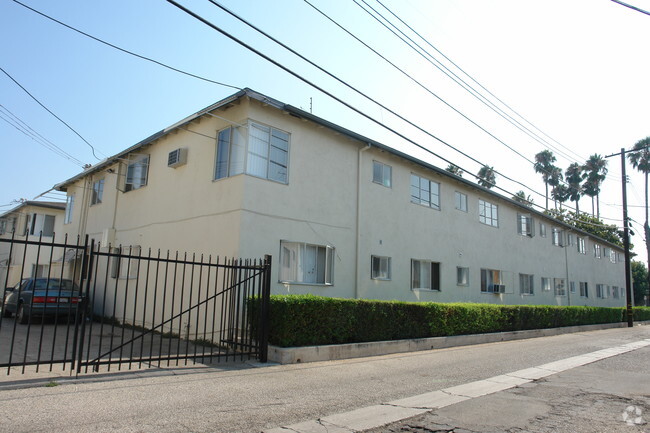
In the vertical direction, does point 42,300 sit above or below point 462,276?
below

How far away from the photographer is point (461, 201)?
2059 cm

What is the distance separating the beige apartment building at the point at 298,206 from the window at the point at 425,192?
43 millimetres

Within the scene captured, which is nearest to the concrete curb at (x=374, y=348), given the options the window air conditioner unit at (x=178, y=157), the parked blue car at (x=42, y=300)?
the parked blue car at (x=42, y=300)

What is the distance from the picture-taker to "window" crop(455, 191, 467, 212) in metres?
20.3

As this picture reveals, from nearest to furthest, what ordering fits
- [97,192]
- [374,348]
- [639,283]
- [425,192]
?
[374,348] < [425,192] < [97,192] < [639,283]

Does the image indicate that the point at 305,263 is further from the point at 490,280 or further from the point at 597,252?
the point at 597,252

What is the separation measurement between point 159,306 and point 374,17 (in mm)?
9676

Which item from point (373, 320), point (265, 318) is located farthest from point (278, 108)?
point (373, 320)

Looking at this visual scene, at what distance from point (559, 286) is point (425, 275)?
15.9 meters

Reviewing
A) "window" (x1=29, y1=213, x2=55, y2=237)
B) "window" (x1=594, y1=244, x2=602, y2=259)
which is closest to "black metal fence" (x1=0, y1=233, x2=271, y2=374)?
"window" (x1=29, y1=213, x2=55, y2=237)

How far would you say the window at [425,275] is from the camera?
1725cm

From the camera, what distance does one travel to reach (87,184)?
20.4m

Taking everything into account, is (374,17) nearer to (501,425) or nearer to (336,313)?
(336,313)

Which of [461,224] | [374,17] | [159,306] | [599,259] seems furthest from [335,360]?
[599,259]
